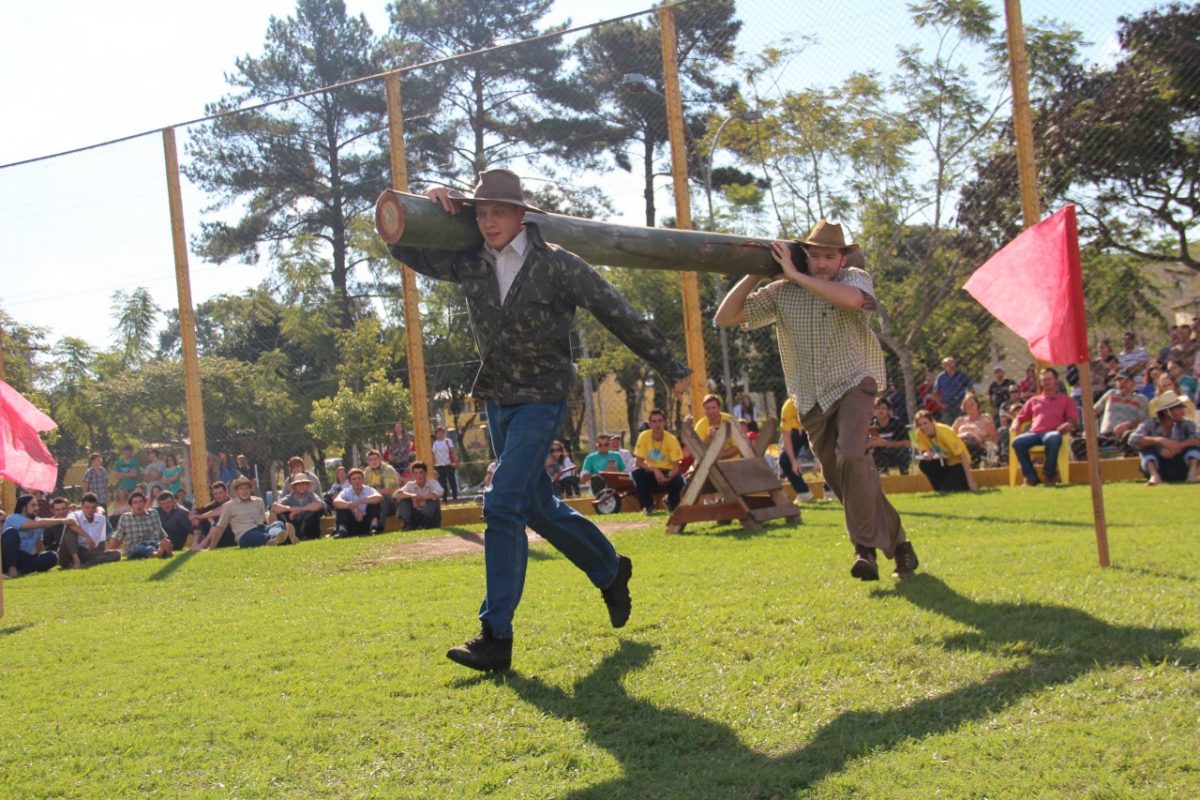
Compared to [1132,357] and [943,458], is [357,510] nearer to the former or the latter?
[943,458]

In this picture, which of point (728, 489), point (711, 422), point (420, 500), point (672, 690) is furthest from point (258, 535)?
point (672, 690)

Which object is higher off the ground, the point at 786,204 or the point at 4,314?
the point at 786,204

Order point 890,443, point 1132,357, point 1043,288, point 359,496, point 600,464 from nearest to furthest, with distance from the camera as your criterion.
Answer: point 1043,288 < point 359,496 < point 890,443 < point 600,464 < point 1132,357

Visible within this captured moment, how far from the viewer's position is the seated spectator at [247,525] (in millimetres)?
13672

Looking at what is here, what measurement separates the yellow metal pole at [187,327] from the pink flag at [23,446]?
6.49 metres

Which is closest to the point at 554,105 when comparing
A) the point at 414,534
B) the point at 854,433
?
the point at 414,534

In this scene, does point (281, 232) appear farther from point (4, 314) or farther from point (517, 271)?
point (517, 271)

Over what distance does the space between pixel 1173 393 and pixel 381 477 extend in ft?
30.9

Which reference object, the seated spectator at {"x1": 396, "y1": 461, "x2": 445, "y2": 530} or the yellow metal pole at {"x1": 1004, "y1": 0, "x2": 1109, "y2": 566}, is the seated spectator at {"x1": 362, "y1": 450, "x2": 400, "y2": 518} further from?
the yellow metal pole at {"x1": 1004, "y1": 0, "x2": 1109, "y2": 566}

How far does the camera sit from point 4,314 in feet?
51.2

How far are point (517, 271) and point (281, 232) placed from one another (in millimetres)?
15263

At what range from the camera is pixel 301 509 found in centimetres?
1451

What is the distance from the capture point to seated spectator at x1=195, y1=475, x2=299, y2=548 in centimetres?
1367

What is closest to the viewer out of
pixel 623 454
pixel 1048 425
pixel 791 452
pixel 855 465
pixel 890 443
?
pixel 855 465
